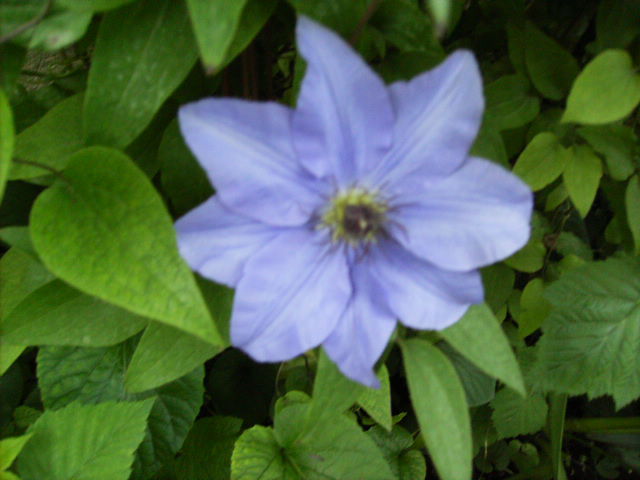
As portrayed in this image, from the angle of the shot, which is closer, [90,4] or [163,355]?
[90,4]

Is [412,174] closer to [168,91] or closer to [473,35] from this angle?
[168,91]

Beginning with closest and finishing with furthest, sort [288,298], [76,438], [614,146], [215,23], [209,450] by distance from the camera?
[215,23]
[288,298]
[614,146]
[76,438]
[209,450]

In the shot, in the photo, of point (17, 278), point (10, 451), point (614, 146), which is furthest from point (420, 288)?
point (10, 451)

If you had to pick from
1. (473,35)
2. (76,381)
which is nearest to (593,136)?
(473,35)

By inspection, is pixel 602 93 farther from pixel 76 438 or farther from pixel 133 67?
pixel 76 438

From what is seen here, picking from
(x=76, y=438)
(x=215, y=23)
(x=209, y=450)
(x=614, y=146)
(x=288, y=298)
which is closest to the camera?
(x=215, y=23)

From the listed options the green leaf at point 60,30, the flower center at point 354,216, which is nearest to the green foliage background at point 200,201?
the green leaf at point 60,30

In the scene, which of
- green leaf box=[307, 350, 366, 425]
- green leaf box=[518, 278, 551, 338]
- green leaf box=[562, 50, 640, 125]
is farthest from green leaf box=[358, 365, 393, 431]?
green leaf box=[562, 50, 640, 125]
